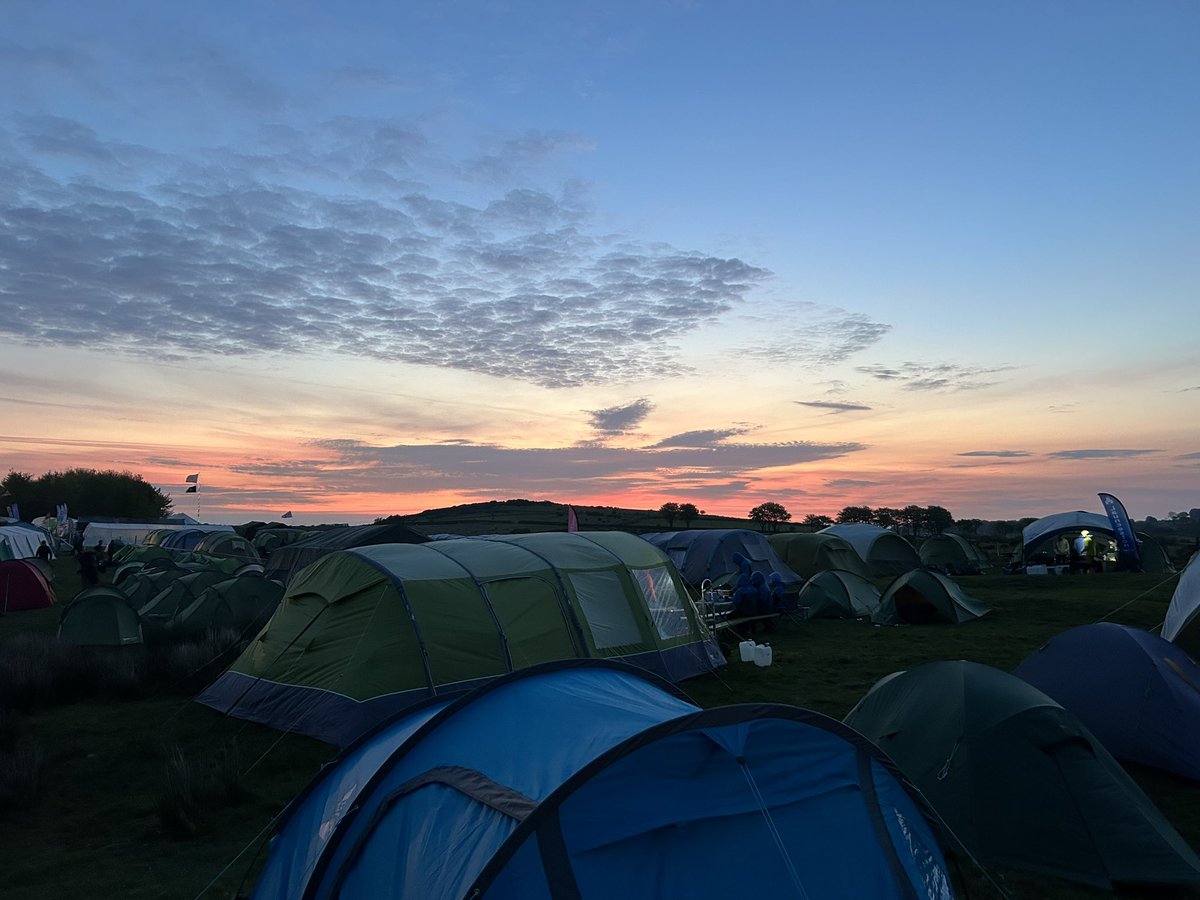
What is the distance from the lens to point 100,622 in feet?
56.6

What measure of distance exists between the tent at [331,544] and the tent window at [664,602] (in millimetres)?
10934

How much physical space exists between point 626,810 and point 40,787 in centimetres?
807

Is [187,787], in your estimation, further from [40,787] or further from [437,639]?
[437,639]

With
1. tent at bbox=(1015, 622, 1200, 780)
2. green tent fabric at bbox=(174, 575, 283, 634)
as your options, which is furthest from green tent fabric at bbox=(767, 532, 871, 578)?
tent at bbox=(1015, 622, 1200, 780)

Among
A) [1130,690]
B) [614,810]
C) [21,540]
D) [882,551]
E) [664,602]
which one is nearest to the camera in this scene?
[614,810]

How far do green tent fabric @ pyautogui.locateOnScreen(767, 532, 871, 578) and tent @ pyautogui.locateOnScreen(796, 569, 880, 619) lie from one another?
23.2ft

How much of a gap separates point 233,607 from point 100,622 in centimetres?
262

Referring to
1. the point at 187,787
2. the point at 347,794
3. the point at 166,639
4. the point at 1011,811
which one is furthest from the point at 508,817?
the point at 166,639

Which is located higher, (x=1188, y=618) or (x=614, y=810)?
(x=1188, y=618)

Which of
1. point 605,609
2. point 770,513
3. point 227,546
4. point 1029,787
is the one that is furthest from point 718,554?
point 770,513

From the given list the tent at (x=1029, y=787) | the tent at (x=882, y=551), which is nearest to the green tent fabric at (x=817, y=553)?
the tent at (x=882, y=551)

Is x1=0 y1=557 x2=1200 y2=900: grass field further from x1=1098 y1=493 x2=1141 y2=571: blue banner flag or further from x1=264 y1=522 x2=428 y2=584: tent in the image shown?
x1=1098 y1=493 x2=1141 y2=571: blue banner flag

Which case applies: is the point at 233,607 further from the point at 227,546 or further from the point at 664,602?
the point at 227,546

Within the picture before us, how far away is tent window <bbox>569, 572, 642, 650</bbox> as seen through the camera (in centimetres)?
1226
